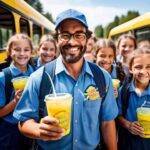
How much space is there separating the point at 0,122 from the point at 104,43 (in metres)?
1.60

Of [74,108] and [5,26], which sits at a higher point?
[5,26]

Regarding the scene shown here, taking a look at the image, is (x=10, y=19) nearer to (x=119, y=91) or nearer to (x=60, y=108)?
(x=119, y=91)

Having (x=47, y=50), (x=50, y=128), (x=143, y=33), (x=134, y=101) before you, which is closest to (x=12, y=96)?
(x=134, y=101)

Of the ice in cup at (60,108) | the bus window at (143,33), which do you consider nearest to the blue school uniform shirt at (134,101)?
the ice in cup at (60,108)

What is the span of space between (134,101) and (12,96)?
125cm

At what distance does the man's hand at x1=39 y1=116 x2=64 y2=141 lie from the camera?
7.05 feet

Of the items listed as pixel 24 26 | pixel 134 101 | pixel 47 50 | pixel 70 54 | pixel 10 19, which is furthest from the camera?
pixel 24 26

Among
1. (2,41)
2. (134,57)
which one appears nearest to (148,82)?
(134,57)

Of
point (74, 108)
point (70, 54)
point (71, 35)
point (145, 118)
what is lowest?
point (145, 118)

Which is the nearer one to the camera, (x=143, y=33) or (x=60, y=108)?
(x=60, y=108)

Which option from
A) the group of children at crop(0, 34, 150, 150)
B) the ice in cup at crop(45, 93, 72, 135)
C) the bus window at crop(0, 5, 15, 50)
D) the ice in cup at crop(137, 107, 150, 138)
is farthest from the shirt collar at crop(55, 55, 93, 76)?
the bus window at crop(0, 5, 15, 50)

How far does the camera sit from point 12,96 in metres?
3.80

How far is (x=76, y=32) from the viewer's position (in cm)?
256

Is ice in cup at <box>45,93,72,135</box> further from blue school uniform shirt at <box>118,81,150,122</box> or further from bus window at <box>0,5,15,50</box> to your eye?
bus window at <box>0,5,15,50</box>
